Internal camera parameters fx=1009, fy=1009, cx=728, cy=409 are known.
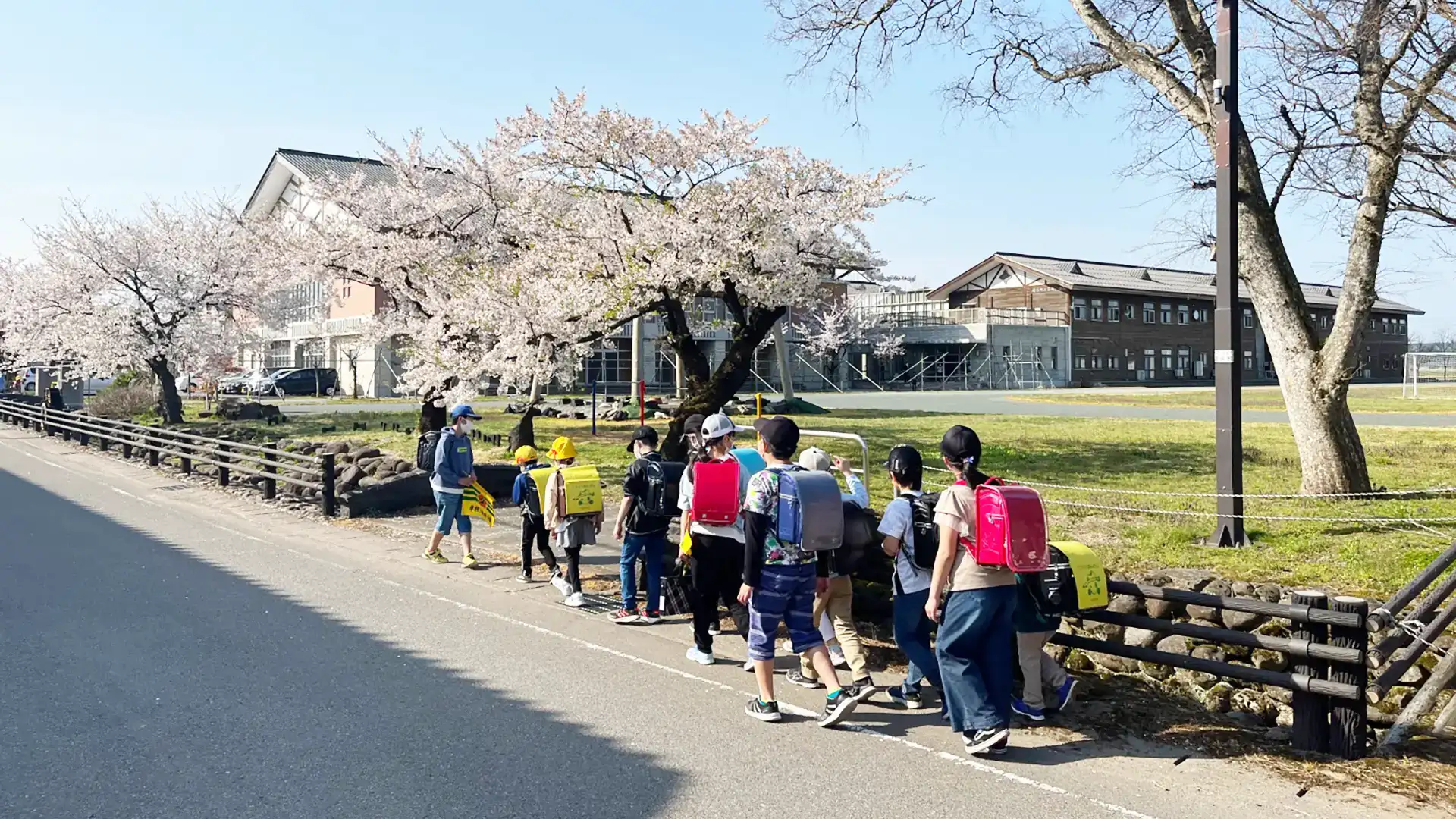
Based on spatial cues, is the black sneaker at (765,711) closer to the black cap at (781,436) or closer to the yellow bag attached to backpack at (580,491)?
the black cap at (781,436)

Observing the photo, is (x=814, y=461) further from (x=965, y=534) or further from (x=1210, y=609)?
(x=1210, y=609)

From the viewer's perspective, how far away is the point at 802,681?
6855 millimetres

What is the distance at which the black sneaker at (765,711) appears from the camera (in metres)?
6.00

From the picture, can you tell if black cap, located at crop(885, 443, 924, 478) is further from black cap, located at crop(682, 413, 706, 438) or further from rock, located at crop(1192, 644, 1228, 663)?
rock, located at crop(1192, 644, 1228, 663)

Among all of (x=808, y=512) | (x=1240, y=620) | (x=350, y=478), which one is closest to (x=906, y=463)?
(x=808, y=512)

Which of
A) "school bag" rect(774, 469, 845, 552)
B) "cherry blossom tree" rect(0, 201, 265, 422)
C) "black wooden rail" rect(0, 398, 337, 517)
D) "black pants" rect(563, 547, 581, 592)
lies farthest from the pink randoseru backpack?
"cherry blossom tree" rect(0, 201, 265, 422)

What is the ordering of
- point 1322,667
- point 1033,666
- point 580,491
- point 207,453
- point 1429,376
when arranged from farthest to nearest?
point 1429,376 → point 207,453 → point 580,491 → point 1033,666 → point 1322,667

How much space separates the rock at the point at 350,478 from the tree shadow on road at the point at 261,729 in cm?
684

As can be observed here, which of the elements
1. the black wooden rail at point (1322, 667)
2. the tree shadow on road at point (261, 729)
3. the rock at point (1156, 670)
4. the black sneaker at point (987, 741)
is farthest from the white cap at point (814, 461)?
the rock at point (1156, 670)

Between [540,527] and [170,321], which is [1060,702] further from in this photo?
[170,321]

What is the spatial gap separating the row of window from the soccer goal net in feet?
43.6

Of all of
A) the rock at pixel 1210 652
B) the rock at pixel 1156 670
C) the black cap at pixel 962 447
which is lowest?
the rock at pixel 1156 670

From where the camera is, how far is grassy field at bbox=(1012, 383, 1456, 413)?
34.1m

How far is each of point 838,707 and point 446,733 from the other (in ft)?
7.37
